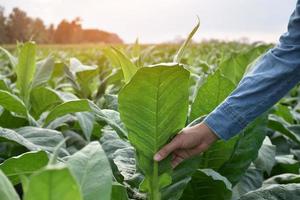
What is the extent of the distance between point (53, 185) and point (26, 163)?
34 centimetres

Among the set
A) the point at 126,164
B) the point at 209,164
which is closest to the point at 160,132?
the point at 126,164

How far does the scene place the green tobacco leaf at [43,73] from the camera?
1.85 meters

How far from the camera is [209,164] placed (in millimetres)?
1240

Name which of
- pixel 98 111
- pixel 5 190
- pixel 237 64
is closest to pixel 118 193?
pixel 98 111

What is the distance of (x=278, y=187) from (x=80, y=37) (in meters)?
49.3

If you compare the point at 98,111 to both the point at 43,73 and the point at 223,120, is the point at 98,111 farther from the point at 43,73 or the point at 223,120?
the point at 43,73

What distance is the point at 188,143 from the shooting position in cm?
104

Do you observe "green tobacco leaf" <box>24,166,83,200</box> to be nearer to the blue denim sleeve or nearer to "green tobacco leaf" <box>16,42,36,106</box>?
the blue denim sleeve

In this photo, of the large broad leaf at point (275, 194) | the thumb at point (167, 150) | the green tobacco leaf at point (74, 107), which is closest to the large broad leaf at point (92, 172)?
the thumb at point (167, 150)

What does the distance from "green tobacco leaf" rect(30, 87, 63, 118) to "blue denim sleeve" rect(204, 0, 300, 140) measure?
0.79 meters

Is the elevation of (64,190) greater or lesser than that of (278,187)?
greater

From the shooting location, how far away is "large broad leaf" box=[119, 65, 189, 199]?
91 cm

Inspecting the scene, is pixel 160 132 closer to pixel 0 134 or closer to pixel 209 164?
pixel 209 164

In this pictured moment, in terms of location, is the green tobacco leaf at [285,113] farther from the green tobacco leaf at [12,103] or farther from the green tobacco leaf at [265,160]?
the green tobacco leaf at [12,103]
